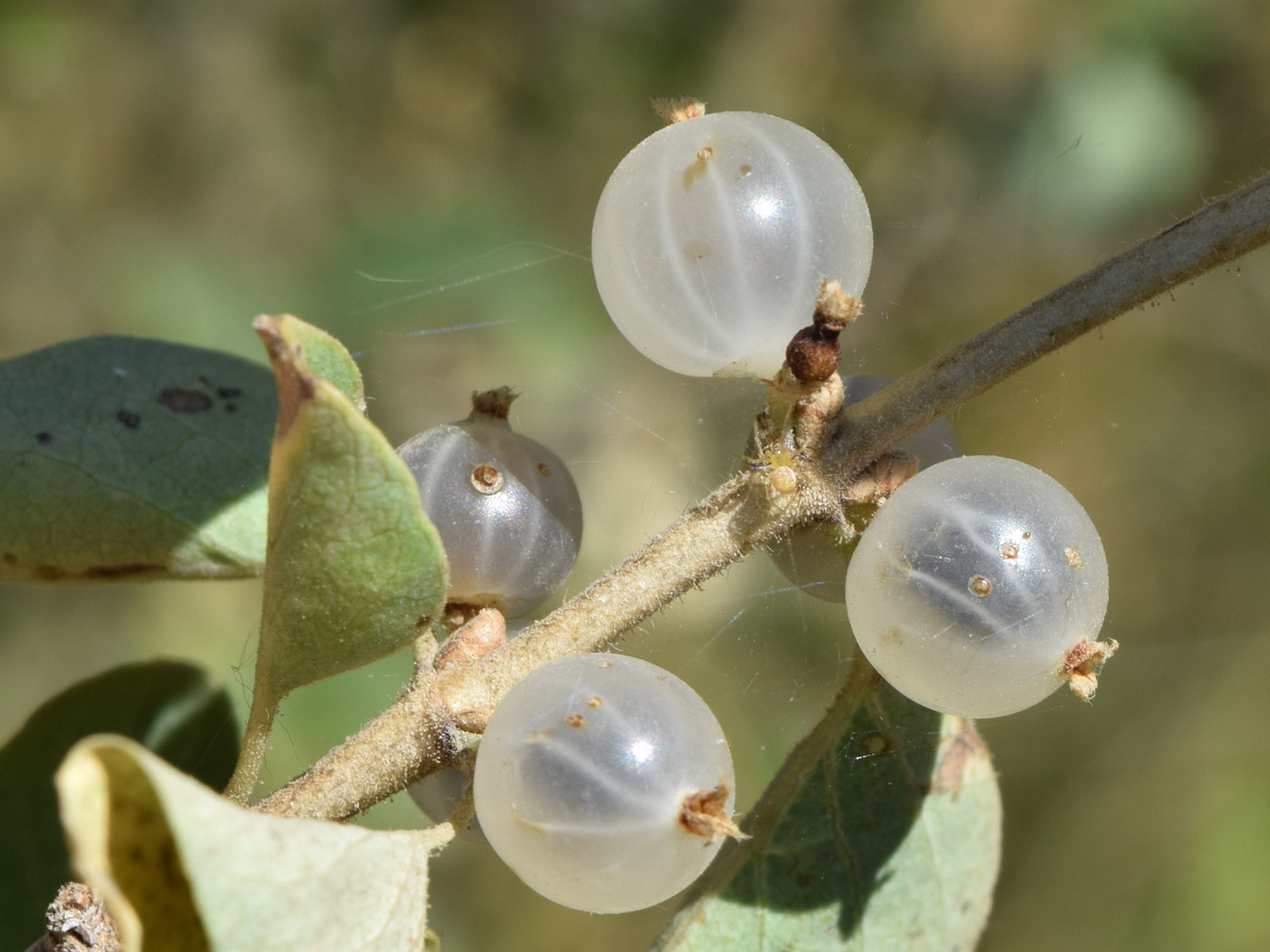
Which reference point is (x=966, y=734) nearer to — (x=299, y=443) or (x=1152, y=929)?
(x=299, y=443)

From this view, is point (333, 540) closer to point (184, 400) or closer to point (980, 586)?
point (980, 586)

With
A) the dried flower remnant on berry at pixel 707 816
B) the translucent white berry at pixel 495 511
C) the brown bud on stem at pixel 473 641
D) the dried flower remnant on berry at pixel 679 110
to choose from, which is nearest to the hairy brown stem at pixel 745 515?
the brown bud on stem at pixel 473 641

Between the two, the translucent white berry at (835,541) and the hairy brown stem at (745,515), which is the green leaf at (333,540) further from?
the translucent white berry at (835,541)

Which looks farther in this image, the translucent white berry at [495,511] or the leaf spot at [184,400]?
the leaf spot at [184,400]

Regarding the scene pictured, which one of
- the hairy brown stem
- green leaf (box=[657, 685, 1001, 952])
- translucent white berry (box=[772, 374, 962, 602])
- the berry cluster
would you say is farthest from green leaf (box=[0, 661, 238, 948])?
translucent white berry (box=[772, 374, 962, 602])

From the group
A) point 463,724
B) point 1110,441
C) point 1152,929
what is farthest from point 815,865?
point 1110,441

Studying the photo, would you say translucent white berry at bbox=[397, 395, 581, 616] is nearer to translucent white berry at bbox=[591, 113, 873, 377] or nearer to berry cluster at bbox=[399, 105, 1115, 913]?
berry cluster at bbox=[399, 105, 1115, 913]

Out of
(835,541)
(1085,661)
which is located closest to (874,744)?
(835,541)
